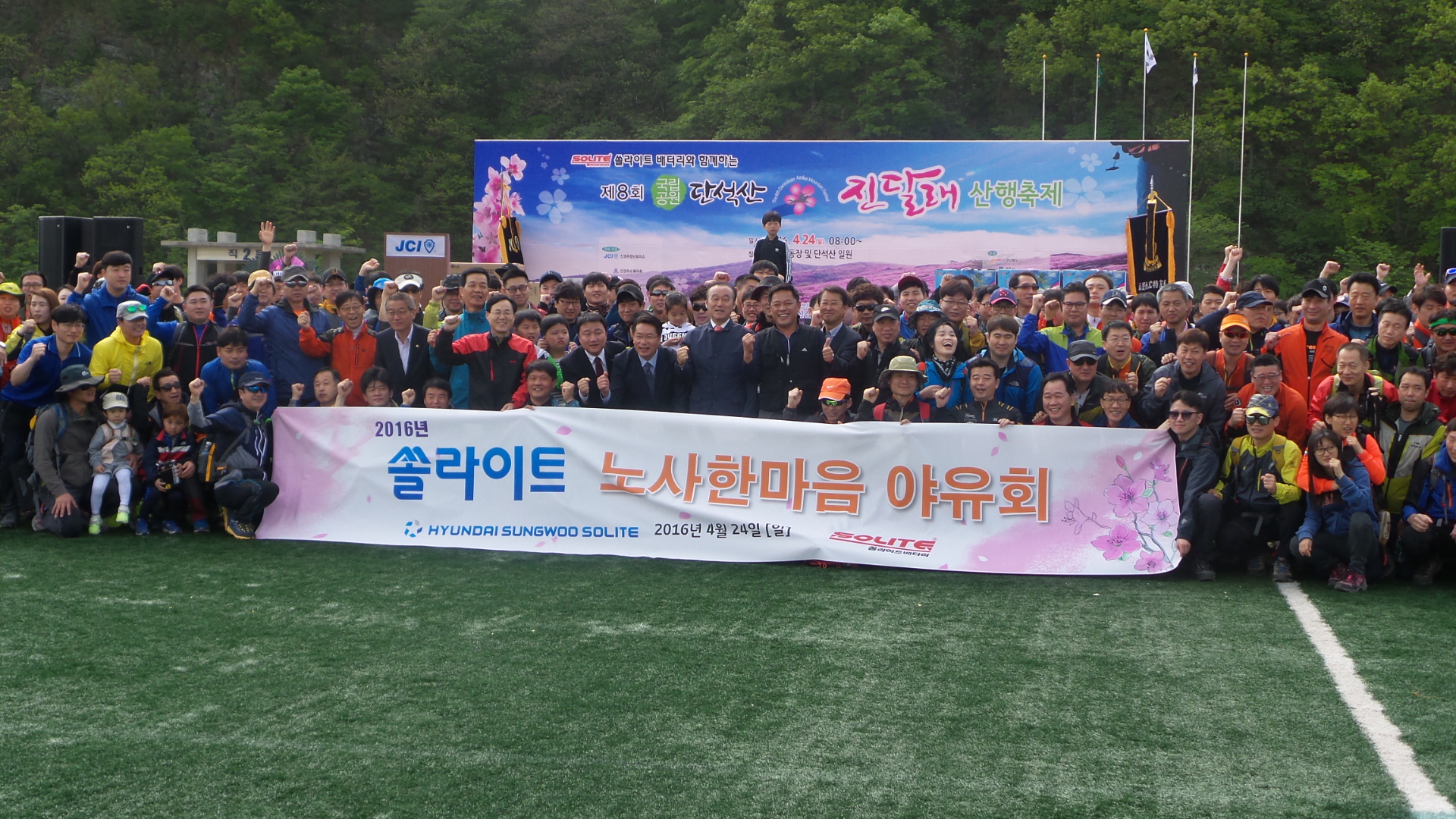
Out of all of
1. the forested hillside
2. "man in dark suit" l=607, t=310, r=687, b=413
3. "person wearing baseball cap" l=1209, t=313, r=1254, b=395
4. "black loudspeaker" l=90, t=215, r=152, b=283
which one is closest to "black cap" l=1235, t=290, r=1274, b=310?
"person wearing baseball cap" l=1209, t=313, r=1254, b=395

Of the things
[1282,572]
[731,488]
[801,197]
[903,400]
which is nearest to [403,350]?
[731,488]

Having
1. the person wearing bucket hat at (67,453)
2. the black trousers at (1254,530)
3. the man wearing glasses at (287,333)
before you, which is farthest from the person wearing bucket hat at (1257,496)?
the person wearing bucket hat at (67,453)

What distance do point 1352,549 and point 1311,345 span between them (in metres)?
1.45

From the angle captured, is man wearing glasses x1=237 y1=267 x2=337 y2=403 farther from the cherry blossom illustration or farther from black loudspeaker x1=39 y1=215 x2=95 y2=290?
the cherry blossom illustration

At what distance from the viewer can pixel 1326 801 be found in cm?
384

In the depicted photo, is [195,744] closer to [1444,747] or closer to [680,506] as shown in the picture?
[680,506]

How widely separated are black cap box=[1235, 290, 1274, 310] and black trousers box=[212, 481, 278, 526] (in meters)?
6.15

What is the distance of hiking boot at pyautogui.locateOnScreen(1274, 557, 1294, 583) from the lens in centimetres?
673

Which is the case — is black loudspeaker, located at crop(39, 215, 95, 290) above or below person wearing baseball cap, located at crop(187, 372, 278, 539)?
above

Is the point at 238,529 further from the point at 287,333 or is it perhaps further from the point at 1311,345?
the point at 1311,345

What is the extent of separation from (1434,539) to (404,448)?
5.71m

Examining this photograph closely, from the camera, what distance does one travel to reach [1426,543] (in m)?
6.56

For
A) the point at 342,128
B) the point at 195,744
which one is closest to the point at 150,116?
the point at 342,128

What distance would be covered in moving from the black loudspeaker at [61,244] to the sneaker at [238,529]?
5.33m
